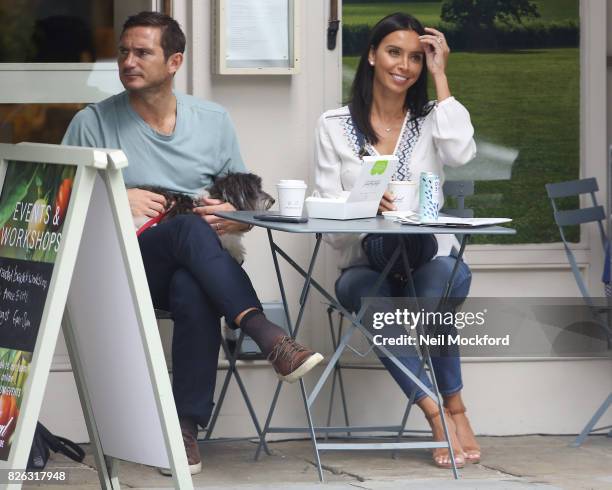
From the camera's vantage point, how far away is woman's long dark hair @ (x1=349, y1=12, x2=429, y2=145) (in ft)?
17.2

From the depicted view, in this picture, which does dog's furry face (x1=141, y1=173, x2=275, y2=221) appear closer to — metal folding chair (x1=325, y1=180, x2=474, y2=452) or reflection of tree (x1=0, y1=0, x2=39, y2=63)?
metal folding chair (x1=325, y1=180, x2=474, y2=452)

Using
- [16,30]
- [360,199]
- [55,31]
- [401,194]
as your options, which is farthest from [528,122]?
[16,30]

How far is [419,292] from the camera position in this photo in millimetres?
5047

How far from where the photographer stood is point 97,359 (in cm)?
402

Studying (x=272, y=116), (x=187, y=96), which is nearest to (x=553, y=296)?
(x=272, y=116)

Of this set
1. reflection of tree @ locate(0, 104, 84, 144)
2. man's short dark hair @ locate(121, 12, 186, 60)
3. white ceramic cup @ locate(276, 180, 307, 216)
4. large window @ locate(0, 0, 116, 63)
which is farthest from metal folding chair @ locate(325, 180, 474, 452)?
large window @ locate(0, 0, 116, 63)

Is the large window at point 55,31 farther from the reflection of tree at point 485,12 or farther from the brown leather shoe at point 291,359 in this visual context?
the brown leather shoe at point 291,359

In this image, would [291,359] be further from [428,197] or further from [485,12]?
[485,12]

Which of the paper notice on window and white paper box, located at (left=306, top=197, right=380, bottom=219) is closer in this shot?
white paper box, located at (left=306, top=197, right=380, bottom=219)

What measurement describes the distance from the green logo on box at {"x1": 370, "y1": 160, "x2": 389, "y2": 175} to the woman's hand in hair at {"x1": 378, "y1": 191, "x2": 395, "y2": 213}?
274mm

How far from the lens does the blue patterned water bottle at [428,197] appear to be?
15.4 ft

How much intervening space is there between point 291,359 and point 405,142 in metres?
1.13

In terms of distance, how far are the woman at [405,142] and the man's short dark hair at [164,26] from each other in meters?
0.66

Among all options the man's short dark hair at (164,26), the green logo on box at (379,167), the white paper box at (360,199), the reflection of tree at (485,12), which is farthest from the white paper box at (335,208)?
the reflection of tree at (485,12)
